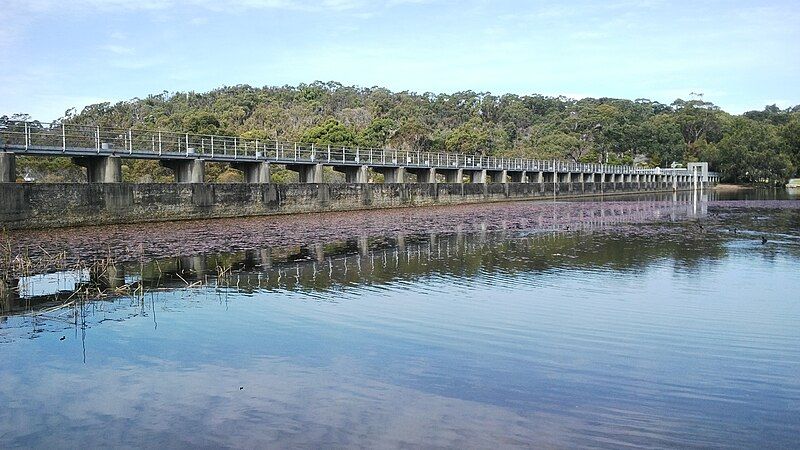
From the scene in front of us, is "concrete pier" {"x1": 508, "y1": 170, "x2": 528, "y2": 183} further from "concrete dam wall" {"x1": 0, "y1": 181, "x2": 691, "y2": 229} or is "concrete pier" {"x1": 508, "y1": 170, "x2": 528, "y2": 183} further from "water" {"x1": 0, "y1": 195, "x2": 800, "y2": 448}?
"water" {"x1": 0, "y1": 195, "x2": 800, "y2": 448}

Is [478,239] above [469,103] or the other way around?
the other way around

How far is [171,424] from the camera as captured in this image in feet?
16.0

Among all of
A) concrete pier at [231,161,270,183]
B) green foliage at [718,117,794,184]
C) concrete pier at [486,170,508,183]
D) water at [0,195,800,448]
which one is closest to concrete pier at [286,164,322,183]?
concrete pier at [231,161,270,183]

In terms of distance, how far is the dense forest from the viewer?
71156 millimetres

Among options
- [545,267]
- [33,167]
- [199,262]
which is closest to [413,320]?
[545,267]

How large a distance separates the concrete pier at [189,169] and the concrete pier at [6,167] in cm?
834

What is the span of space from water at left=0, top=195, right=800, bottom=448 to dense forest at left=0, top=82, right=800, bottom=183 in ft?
129

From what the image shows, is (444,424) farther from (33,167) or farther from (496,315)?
(33,167)

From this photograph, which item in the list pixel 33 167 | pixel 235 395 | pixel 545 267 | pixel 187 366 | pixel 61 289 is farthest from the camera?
pixel 33 167

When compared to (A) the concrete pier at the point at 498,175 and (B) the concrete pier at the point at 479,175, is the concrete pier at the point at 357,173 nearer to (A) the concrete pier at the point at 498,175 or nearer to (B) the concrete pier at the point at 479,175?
(B) the concrete pier at the point at 479,175

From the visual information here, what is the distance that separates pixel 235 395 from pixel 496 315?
3.88 meters

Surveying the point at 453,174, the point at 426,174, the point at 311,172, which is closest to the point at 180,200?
the point at 311,172

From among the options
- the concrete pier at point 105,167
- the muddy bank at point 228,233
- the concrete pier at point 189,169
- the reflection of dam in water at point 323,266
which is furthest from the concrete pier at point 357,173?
the reflection of dam in water at point 323,266

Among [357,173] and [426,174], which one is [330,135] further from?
[357,173]
